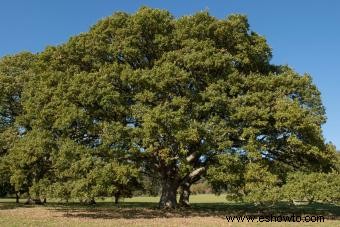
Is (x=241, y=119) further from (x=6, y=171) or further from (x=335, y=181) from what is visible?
(x=6, y=171)

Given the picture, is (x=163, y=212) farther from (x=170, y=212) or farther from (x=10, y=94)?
(x=10, y=94)

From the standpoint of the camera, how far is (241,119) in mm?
30797

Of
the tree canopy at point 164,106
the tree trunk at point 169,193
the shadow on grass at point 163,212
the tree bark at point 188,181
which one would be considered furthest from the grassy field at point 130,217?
the tree bark at point 188,181

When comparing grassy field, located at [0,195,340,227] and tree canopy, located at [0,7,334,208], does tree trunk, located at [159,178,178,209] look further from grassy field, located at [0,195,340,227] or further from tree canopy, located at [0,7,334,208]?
grassy field, located at [0,195,340,227]

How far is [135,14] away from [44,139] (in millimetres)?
11250

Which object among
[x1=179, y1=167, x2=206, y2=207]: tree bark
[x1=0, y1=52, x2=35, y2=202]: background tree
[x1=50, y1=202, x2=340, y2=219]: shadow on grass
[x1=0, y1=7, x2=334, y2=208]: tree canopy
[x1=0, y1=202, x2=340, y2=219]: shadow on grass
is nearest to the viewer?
[x1=0, y1=7, x2=334, y2=208]: tree canopy

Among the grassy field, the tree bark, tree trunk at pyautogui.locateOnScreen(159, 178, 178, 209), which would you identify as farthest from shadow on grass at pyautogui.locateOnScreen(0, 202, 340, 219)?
the tree bark

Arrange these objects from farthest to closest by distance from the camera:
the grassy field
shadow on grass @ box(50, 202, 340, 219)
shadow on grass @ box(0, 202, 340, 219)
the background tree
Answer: the background tree
shadow on grass @ box(50, 202, 340, 219)
shadow on grass @ box(0, 202, 340, 219)
the grassy field

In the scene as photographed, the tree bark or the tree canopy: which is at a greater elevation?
the tree canopy

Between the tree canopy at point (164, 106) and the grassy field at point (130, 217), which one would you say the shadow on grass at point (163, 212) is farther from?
the tree canopy at point (164, 106)

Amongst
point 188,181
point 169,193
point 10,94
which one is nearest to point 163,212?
point 169,193

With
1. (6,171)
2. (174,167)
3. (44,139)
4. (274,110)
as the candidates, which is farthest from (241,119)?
(6,171)

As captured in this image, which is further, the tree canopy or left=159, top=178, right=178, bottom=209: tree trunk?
left=159, top=178, right=178, bottom=209: tree trunk

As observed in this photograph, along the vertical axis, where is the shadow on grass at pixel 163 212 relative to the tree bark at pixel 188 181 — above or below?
below
